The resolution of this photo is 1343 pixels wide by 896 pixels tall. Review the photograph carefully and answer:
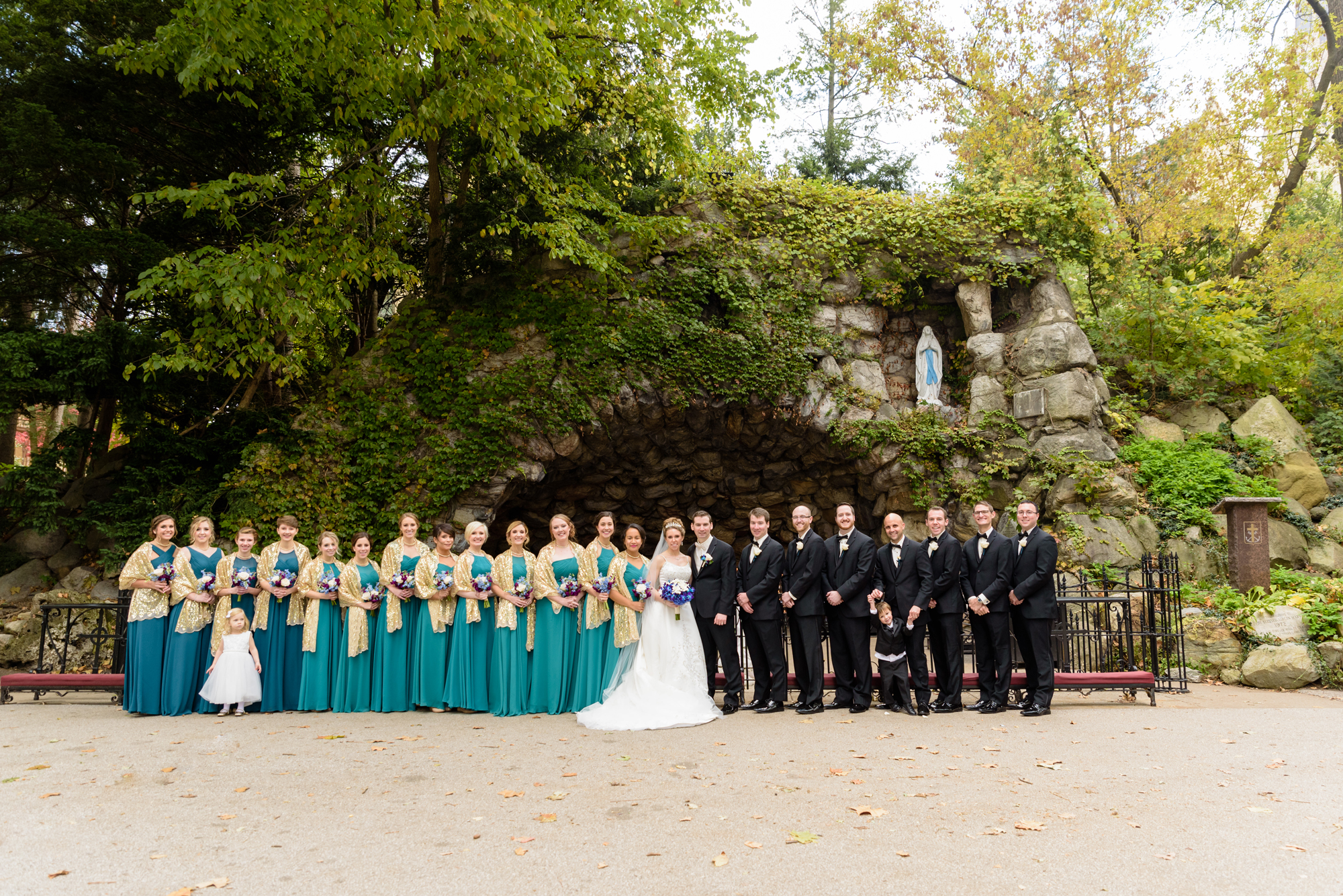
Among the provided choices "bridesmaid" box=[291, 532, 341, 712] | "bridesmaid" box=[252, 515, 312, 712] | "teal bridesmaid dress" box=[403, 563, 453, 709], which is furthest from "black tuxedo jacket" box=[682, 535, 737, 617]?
"bridesmaid" box=[252, 515, 312, 712]

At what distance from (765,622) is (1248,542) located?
23.2ft

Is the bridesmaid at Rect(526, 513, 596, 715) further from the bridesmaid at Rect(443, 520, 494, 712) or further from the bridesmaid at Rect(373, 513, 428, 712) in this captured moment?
the bridesmaid at Rect(373, 513, 428, 712)

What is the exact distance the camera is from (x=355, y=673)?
284 inches

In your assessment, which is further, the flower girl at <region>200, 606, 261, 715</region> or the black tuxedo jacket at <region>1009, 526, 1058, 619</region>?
the flower girl at <region>200, 606, 261, 715</region>

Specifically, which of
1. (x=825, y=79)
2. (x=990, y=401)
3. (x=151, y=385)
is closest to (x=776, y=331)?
(x=990, y=401)

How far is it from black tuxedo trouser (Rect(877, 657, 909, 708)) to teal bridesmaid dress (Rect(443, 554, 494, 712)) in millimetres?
3591

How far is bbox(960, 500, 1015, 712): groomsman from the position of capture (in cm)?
685

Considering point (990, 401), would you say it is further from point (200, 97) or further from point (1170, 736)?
point (200, 97)

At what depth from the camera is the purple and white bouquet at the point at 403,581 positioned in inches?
282

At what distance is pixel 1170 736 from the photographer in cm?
592

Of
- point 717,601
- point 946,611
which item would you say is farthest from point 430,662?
point 946,611

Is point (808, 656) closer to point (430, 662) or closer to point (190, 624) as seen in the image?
point (430, 662)

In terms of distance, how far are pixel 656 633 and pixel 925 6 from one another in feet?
51.4

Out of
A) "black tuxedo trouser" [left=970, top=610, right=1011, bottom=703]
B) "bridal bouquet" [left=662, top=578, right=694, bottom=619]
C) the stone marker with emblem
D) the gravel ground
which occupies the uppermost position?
the stone marker with emblem
